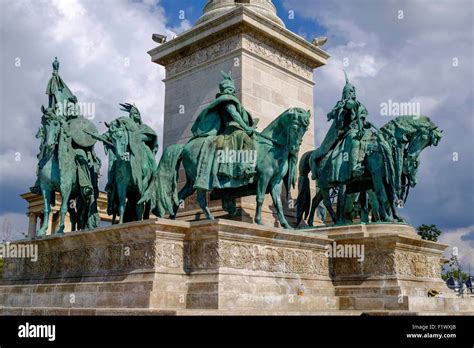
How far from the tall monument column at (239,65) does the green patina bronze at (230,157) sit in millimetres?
2887

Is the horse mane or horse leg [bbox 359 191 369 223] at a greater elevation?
the horse mane

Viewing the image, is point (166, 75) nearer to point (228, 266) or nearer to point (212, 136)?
point (212, 136)

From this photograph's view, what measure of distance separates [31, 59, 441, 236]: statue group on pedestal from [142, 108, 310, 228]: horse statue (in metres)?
0.03

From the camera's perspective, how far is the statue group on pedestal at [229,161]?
1533cm

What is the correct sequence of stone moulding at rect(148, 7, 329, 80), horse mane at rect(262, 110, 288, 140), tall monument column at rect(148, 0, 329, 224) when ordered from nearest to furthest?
horse mane at rect(262, 110, 288, 140), tall monument column at rect(148, 0, 329, 224), stone moulding at rect(148, 7, 329, 80)

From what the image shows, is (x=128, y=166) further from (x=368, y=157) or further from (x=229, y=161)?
(x=368, y=157)

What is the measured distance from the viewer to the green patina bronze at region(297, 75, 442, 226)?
16438 mm

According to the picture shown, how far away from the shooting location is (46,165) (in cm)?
1744

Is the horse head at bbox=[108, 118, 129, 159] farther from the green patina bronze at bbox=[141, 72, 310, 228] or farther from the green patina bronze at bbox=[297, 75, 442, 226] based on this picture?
the green patina bronze at bbox=[297, 75, 442, 226]

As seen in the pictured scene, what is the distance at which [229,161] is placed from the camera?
600 inches

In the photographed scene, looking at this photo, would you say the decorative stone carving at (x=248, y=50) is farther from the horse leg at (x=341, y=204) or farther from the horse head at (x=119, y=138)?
the horse head at (x=119, y=138)

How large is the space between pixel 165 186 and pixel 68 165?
372cm
